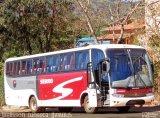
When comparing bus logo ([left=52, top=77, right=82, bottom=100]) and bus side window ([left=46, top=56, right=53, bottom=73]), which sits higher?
bus side window ([left=46, top=56, right=53, bottom=73])

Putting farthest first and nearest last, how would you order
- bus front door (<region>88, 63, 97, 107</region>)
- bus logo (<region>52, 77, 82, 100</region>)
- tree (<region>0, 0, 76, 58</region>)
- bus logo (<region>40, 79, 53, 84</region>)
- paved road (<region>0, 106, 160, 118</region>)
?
tree (<region>0, 0, 76, 58</region>), bus logo (<region>40, 79, 53, 84</region>), bus logo (<region>52, 77, 82, 100</region>), bus front door (<region>88, 63, 97, 107</region>), paved road (<region>0, 106, 160, 118</region>)

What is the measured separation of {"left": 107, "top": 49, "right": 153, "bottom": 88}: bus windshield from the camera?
816 inches

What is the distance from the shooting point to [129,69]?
21.0 metres

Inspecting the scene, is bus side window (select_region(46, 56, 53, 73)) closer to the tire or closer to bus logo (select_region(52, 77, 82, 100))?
bus logo (select_region(52, 77, 82, 100))

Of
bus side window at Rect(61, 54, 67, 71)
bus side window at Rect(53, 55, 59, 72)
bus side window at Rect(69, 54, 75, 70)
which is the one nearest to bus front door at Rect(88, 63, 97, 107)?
bus side window at Rect(69, 54, 75, 70)

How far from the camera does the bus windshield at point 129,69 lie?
816 inches

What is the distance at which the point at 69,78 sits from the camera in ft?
76.5

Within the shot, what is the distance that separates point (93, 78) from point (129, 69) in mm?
1631

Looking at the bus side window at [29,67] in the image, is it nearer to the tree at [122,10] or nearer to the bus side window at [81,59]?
the bus side window at [81,59]

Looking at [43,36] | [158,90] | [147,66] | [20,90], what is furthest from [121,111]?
[43,36]

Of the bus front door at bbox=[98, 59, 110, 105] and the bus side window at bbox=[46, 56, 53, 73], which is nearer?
the bus front door at bbox=[98, 59, 110, 105]

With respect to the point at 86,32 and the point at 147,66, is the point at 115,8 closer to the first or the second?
the point at 86,32

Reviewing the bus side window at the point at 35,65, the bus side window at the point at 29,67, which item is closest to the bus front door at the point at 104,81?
the bus side window at the point at 35,65

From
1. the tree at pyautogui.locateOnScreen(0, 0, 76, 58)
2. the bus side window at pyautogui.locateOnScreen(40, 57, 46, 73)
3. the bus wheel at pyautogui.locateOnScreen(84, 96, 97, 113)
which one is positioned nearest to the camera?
the bus wheel at pyautogui.locateOnScreen(84, 96, 97, 113)
